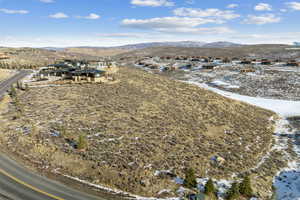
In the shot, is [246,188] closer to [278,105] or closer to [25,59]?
[278,105]

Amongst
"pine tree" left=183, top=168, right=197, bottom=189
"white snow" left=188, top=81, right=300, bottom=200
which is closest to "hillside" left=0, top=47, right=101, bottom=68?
"pine tree" left=183, top=168, right=197, bottom=189

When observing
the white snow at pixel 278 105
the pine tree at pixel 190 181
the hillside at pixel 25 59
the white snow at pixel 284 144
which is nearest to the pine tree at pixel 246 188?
the white snow at pixel 284 144

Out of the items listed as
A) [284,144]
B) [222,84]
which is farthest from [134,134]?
[222,84]

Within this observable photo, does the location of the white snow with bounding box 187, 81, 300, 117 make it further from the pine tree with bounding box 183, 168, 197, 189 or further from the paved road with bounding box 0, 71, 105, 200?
the paved road with bounding box 0, 71, 105, 200

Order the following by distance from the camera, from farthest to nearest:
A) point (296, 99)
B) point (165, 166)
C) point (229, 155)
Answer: point (296, 99) → point (229, 155) → point (165, 166)

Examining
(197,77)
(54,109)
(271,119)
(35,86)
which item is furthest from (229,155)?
(197,77)

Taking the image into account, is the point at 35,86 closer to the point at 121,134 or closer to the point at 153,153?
the point at 121,134
